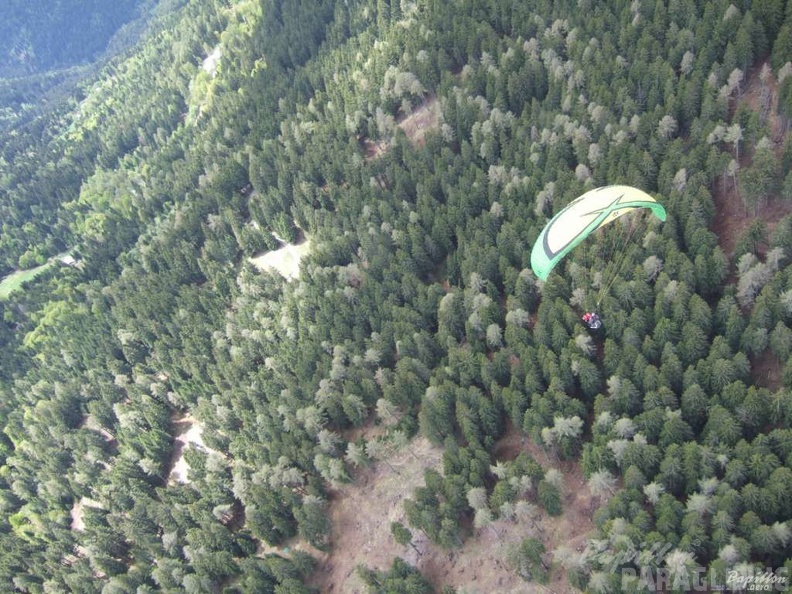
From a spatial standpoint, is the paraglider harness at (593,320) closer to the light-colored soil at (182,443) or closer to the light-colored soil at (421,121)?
the light-colored soil at (421,121)

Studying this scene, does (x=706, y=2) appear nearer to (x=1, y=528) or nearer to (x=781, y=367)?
(x=781, y=367)

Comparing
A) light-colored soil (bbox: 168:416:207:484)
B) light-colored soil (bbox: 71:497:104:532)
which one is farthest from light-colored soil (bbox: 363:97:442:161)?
light-colored soil (bbox: 71:497:104:532)

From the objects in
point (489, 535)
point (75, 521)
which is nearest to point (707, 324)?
point (489, 535)

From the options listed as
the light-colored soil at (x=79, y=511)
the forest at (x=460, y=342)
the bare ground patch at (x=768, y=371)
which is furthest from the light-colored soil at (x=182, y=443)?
the bare ground patch at (x=768, y=371)

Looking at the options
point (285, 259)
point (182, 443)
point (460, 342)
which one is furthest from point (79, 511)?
point (460, 342)

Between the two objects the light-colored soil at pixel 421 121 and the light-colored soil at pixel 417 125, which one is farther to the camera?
the light-colored soil at pixel 417 125
